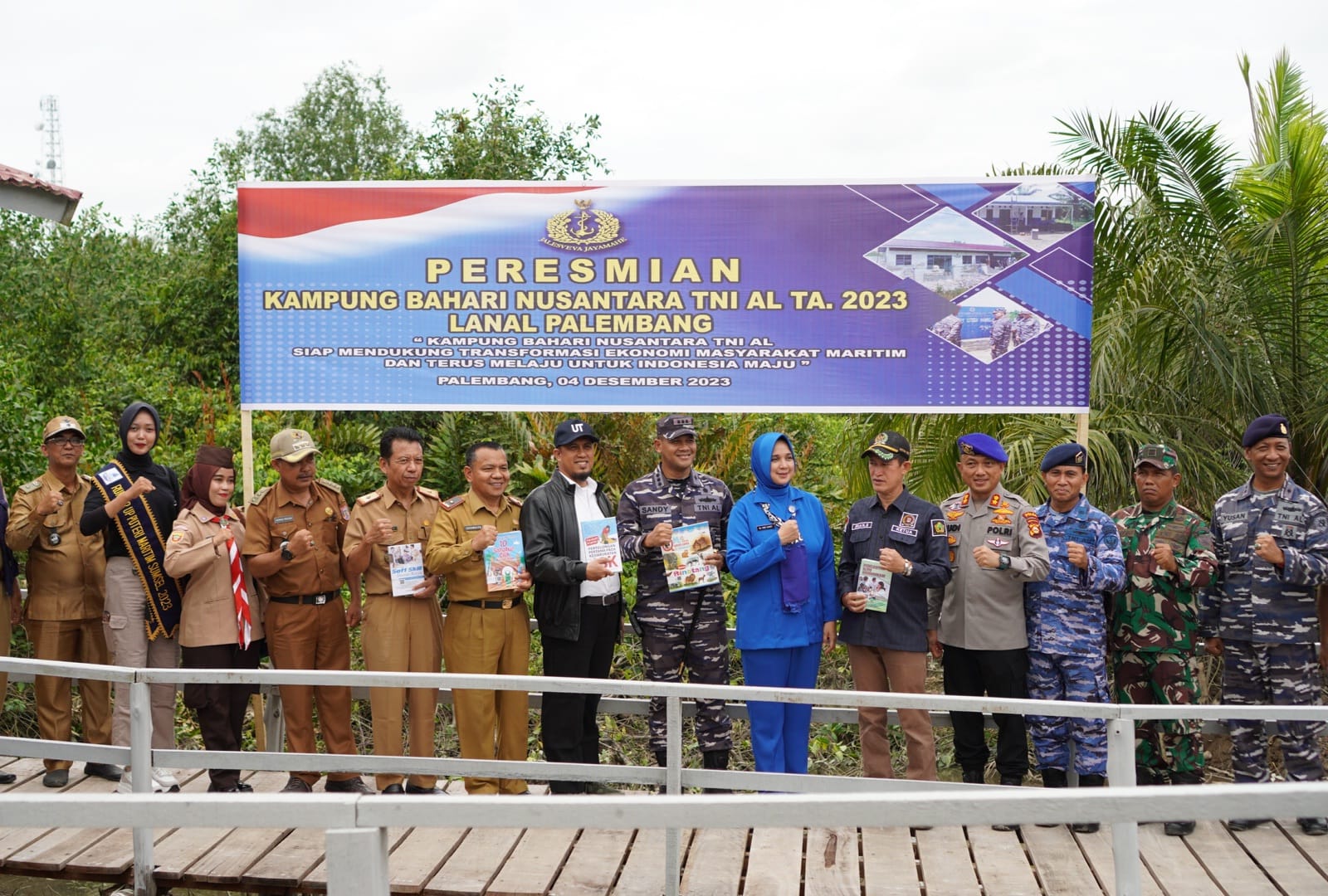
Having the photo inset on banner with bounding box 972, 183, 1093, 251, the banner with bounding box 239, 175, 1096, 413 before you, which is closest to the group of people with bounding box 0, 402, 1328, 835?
the banner with bounding box 239, 175, 1096, 413

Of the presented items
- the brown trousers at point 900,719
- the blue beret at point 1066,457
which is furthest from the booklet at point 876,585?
the blue beret at point 1066,457

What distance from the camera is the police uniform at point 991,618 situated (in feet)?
19.6

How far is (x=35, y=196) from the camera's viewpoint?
6777 mm

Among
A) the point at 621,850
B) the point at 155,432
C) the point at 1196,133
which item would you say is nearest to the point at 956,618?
the point at 621,850

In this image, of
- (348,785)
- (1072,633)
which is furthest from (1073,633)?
(348,785)

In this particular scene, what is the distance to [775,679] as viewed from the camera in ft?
20.4

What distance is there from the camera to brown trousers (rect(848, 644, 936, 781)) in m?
5.97

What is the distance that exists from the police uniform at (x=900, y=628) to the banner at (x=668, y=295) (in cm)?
105

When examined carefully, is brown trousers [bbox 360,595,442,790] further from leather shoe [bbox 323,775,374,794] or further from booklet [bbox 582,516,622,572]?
booklet [bbox 582,516,622,572]

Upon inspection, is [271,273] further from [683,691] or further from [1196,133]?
[1196,133]

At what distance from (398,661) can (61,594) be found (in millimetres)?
1906

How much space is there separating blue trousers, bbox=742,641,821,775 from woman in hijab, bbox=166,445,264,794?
2533mm

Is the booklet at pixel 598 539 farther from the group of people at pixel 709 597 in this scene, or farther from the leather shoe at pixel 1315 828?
the leather shoe at pixel 1315 828

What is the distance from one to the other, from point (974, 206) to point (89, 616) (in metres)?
5.34
